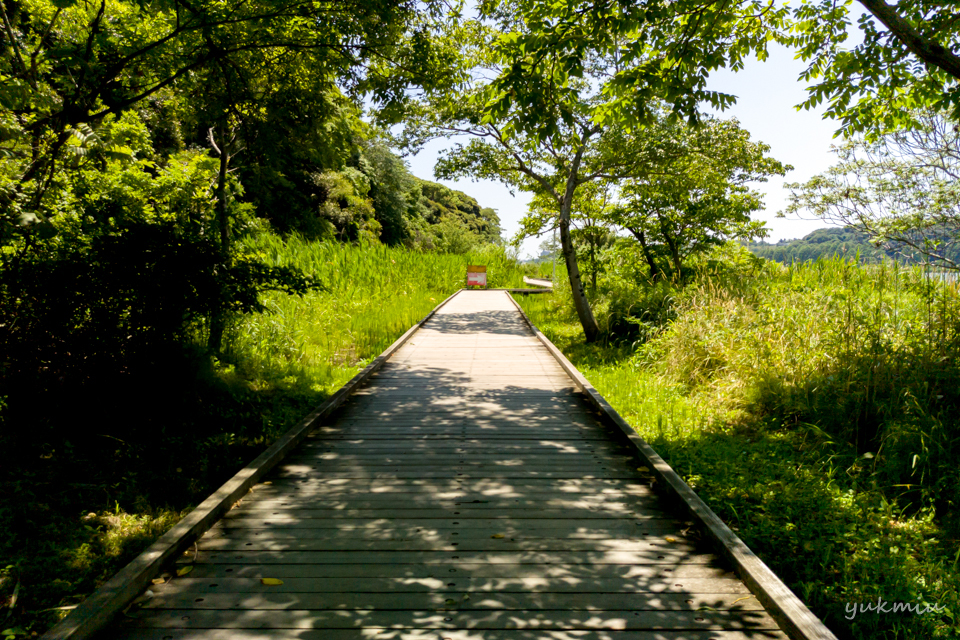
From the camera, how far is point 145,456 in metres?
4.77

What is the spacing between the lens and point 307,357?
8.33m

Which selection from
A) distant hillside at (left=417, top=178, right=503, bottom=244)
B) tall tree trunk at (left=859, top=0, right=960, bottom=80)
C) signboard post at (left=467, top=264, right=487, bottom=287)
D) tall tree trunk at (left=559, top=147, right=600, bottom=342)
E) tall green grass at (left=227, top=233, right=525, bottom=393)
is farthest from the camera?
distant hillside at (left=417, top=178, right=503, bottom=244)

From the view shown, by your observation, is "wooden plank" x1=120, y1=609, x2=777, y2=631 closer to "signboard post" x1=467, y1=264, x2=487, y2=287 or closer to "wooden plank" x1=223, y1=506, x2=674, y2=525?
"wooden plank" x1=223, y1=506, x2=674, y2=525

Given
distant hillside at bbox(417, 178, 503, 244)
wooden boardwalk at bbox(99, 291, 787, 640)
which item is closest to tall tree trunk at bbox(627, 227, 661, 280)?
wooden boardwalk at bbox(99, 291, 787, 640)

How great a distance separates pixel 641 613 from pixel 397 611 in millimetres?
1043

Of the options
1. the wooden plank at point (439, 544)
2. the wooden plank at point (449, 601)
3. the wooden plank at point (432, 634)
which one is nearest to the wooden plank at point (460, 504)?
the wooden plank at point (439, 544)

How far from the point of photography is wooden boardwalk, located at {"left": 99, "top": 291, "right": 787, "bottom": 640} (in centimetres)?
233

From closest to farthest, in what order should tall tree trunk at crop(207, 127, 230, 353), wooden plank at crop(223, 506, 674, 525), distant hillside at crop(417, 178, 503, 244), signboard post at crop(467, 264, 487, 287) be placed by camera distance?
1. wooden plank at crop(223, 506, 674, 525)
2. tall tree trunk at crop(207, 127, 230, 353)
3. signboard post at crop(467, 264, 487, 287)
4. distant hillside at crop(417, 178, 503, 244)

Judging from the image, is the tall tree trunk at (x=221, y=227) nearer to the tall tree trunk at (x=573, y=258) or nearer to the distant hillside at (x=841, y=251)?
the tall tree trunk at (x=573, y=258)

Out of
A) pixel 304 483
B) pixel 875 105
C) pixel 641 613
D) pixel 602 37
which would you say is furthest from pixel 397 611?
pixel 875 105

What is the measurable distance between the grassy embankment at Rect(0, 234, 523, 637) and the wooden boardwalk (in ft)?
2.59

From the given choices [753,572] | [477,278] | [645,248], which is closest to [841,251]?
[645,248]

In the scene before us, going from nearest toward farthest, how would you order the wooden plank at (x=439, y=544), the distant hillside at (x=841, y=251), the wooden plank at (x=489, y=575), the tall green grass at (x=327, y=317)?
the wooden plank at (x=489, y=575) → the wooden plank at (x=439, y=544) → the distant hillside at (x=841, y=251) → the tall green grass at (x=327, y=317)

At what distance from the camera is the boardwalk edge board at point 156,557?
7.08 ft
